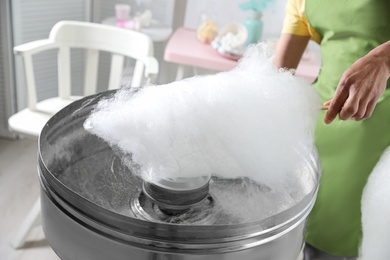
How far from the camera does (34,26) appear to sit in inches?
86.1

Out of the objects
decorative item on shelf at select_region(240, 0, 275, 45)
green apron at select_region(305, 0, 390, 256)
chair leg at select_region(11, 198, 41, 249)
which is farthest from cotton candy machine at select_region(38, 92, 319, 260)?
decorative item on shelf at select_region(240, 0, 275, 45)

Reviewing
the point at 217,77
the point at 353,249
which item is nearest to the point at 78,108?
the point at 217,77

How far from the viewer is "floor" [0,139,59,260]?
1.74 m

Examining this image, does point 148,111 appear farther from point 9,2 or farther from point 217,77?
A: point 9,2

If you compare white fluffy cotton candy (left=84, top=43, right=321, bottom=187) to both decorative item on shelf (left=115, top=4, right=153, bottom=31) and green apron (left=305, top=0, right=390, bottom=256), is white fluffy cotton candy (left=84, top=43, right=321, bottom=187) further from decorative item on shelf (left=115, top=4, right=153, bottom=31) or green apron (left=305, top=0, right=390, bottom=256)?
decorative item on shelf (left=115, top=4, right=153, bottom=31)

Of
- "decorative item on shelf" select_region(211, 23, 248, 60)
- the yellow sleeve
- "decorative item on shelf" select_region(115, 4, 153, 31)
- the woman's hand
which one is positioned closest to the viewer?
the woman's hand

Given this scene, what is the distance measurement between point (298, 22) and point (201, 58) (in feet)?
2.78

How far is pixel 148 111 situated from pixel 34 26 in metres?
1.80

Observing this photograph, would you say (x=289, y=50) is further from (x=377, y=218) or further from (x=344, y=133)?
(x=377, y=218)

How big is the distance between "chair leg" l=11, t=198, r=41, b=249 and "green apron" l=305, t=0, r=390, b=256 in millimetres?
1104

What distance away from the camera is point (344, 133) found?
3.19ft

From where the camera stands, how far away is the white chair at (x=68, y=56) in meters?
1.75

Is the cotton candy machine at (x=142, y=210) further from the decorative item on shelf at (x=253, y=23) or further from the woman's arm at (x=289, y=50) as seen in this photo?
the decorative item on shelf at (x=253, y=23)

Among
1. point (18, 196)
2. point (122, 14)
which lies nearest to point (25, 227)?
point (18, 196)
